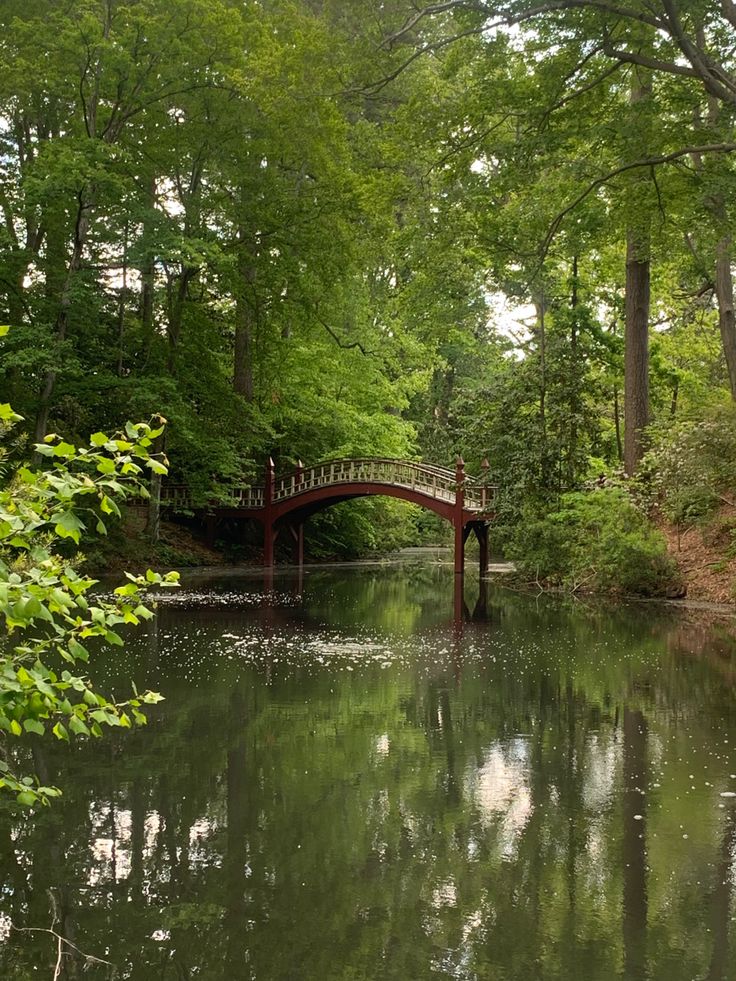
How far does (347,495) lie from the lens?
85.3 feet

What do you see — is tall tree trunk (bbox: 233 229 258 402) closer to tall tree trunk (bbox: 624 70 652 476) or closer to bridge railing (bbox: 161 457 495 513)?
bridge railing (bbox: 161 457 495 513)

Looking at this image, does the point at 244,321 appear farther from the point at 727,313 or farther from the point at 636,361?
the point at 727,313

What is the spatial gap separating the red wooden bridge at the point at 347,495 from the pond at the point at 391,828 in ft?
40.6

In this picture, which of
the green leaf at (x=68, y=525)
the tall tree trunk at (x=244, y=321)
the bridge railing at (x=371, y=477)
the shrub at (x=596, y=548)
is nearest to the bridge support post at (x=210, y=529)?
the bridge railing at (x=371, y=477)

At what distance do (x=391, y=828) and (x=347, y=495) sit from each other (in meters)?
20.4

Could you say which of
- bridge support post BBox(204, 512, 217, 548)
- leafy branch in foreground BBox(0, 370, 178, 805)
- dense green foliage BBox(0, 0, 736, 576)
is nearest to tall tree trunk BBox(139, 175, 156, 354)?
dense green foliage BBox(0, 0, 736, 576)

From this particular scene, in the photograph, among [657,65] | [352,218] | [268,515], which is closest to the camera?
[657,65]

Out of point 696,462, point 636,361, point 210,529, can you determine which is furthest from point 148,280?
point 696,462

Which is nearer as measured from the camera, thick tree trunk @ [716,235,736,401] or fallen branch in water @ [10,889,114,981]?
fallen branch in water @ [10,889,114,981]

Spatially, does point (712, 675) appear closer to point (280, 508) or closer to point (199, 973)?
point (199, 973)

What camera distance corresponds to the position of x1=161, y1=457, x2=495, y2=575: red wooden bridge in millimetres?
23781

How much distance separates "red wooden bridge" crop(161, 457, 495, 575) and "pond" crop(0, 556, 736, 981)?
40.6 feet

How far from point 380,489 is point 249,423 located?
3889mm

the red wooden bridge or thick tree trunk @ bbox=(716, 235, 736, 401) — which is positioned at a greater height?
thick tree trunk @ bbox=(716, 235, 736, 401)
